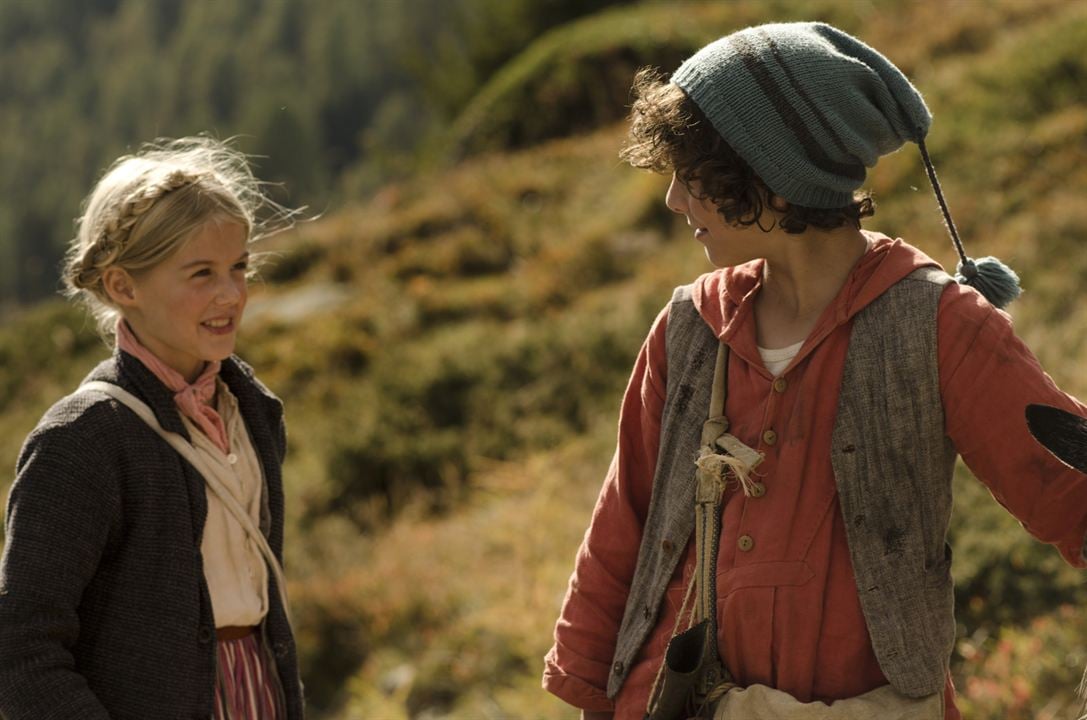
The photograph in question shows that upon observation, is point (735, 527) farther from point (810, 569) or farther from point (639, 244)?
point (639, 244)

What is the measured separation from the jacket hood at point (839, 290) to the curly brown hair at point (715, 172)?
0.28ft

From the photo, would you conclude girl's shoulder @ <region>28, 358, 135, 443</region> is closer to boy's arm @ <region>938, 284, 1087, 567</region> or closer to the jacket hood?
the jacket hood

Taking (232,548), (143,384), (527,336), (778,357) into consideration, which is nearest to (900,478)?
(778,357)

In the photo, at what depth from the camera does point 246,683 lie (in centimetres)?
254

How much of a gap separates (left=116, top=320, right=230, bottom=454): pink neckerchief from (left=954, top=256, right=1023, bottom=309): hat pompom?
1491 mm

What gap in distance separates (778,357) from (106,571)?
130cm

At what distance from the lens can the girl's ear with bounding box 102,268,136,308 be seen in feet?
8.23

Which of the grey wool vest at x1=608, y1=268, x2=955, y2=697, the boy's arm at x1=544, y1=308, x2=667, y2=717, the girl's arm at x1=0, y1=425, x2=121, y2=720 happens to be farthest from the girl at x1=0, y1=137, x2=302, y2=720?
the grey wool vest at x1=608, y1=268, x2=955, y2=697

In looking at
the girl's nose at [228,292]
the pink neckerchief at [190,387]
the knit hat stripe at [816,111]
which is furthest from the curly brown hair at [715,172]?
the pink neckerchief at [190,387]

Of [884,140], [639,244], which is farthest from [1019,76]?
[884,140]

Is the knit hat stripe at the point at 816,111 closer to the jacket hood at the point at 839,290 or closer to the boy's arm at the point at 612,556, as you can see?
the jacket hood at the point at 839,290

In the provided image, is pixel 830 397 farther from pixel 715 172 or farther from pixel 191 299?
pixel 191 299

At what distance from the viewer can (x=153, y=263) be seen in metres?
2.48

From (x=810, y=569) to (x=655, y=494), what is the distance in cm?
35
